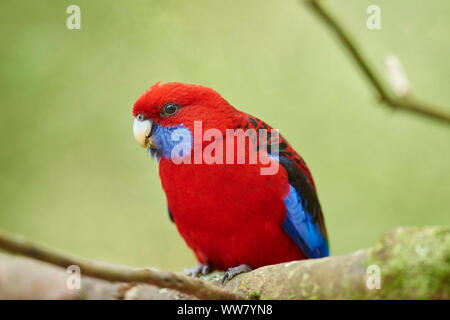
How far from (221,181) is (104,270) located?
5.58ft

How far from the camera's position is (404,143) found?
6.42 metres

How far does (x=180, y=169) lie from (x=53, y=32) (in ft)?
12.6

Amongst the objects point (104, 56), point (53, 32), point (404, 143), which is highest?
point (53, 32)

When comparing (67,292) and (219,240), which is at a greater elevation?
(219,240)

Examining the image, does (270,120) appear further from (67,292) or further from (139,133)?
(67,292)

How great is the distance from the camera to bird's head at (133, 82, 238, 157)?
3236 millimetres

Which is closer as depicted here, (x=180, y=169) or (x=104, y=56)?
(x=180, y=169)

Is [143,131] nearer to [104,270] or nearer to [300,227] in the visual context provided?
[300,227]

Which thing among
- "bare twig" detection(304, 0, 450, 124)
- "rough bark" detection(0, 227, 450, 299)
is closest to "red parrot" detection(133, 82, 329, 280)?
"rough bark" detection(0, 227, 450, 299)

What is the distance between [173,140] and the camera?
3.23 meters

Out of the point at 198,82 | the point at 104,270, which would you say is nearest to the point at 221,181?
the point at 104,270
